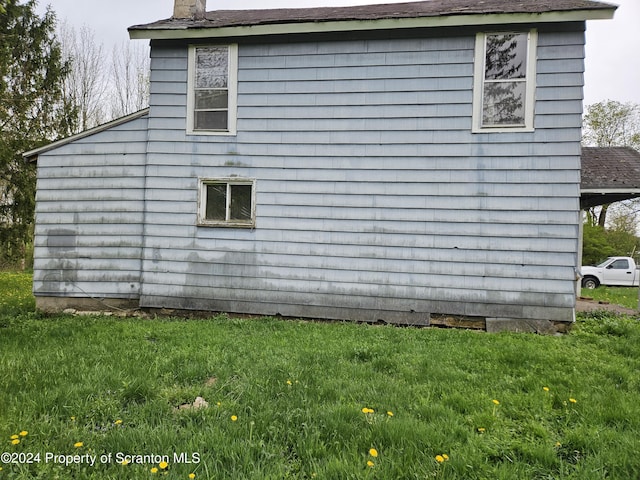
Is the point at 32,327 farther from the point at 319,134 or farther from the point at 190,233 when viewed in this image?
the point at 319,134

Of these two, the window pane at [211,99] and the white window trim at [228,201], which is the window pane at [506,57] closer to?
the white window trim at [228,201]

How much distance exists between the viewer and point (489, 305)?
597 centimetres

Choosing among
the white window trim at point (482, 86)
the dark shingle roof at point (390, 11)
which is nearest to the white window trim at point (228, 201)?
the dark shingle roof at point (390, 11)

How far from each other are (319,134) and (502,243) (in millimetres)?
3430

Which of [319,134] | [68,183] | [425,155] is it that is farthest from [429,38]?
[68,183]

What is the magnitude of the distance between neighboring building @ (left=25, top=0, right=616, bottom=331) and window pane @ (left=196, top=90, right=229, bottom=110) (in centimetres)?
3

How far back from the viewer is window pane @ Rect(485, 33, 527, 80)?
586 centimetres

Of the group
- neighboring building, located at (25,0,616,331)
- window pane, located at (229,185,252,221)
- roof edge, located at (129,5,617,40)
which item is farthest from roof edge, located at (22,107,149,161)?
window pane, located at (229,185,252,221)

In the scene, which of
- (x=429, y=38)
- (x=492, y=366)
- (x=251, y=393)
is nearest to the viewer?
(x=251, y=393)

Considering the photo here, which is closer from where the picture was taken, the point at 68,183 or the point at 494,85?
the point at 494,85

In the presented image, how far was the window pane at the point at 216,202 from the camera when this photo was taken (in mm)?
6730

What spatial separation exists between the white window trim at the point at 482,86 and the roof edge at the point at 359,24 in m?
0.26

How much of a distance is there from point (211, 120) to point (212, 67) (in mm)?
938

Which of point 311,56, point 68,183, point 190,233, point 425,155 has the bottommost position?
point 190,233
